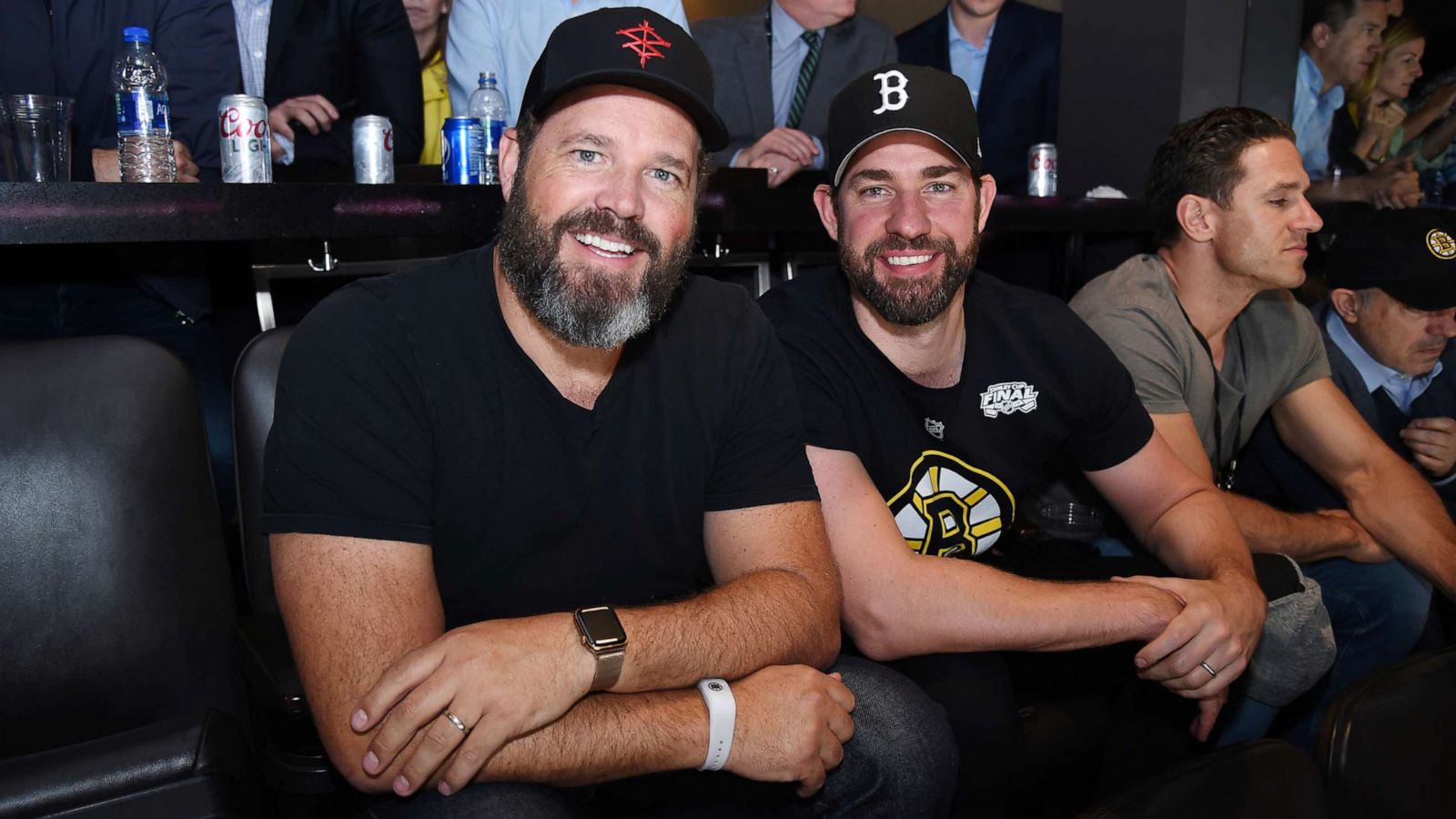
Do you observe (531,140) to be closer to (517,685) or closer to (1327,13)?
(517,685)

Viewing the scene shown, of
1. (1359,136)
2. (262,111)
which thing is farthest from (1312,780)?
(1359,136)

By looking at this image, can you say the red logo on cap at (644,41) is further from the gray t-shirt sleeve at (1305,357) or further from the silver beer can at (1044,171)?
the silver beer can at (1044,171)

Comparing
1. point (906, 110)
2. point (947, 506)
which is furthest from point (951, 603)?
point (906, 110)

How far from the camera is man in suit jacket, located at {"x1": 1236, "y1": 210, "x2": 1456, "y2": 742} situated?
2.68 meters

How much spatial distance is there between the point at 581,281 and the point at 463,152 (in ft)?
3.01

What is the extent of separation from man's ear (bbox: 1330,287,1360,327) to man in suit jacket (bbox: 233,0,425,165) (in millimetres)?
2378

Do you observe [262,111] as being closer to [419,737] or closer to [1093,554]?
[419,737]

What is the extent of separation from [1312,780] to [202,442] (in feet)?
4.58

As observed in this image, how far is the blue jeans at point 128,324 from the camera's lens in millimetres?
1980

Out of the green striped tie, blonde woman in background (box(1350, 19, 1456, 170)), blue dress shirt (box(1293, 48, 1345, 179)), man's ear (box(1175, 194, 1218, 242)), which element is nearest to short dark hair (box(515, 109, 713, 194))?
man's ear (box(1175, 194, 1218, 242))

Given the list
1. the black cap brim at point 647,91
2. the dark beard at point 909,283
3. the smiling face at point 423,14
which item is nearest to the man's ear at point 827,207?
the dark beard at point 909,283

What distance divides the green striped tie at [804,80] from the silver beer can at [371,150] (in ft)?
5.46

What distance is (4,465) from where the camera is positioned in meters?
1.38

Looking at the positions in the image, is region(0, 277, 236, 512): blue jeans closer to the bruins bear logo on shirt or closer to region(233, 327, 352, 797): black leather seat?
region(233, 327, 352, 797): black leather seat
